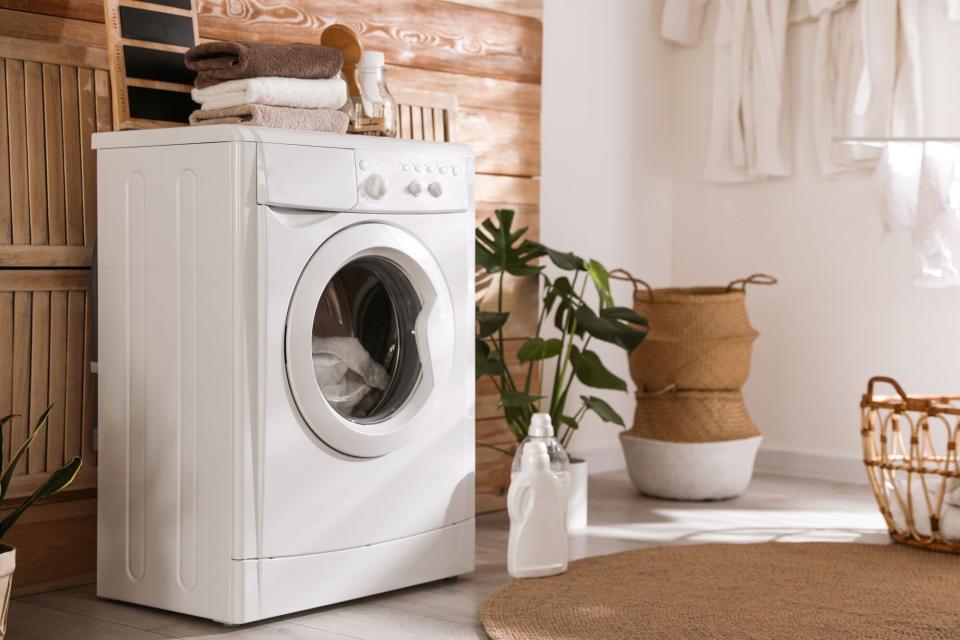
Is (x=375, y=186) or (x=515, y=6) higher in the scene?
(x=515, y=6)

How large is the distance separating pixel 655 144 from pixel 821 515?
1424 millimetres

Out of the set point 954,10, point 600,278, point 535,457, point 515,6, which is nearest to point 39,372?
point 535,457

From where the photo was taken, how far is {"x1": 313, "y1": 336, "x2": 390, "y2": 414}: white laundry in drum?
7.26 ft

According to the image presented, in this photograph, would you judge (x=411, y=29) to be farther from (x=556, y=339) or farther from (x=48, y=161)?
(x=48, y=161)

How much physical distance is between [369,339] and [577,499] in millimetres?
878

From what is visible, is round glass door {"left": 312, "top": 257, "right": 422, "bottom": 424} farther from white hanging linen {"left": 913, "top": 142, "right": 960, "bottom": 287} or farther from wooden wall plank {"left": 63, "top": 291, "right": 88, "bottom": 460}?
white hanging linen {"left": 913, "top": 142, "right": 960, "bottom": 287}

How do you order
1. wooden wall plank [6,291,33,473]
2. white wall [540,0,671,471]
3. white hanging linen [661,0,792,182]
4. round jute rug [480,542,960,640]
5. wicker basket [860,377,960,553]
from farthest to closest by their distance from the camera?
white hanging linen [661,0,792,182] → white wall [540,0,671,471] → wicker basket [860,377,960,553] → wooden wall plank [6,291,33,473] → round jute rug [480,542,960,640]

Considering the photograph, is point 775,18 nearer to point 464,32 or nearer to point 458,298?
point 464,32

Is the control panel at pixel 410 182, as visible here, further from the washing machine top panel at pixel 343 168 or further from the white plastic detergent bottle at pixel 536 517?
the white plastic detergent bottle at pixel 536 517

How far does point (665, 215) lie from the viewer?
4102 mm

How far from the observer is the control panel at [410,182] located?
2.22m

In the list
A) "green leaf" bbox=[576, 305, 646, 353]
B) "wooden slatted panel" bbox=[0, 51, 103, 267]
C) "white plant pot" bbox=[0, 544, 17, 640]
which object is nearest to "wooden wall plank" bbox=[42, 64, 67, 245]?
"wooden slatted panel" bbox=[0, 51, 103, 267]

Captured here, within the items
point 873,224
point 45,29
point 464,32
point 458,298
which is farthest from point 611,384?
point 45,29

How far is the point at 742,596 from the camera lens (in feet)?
7.40
